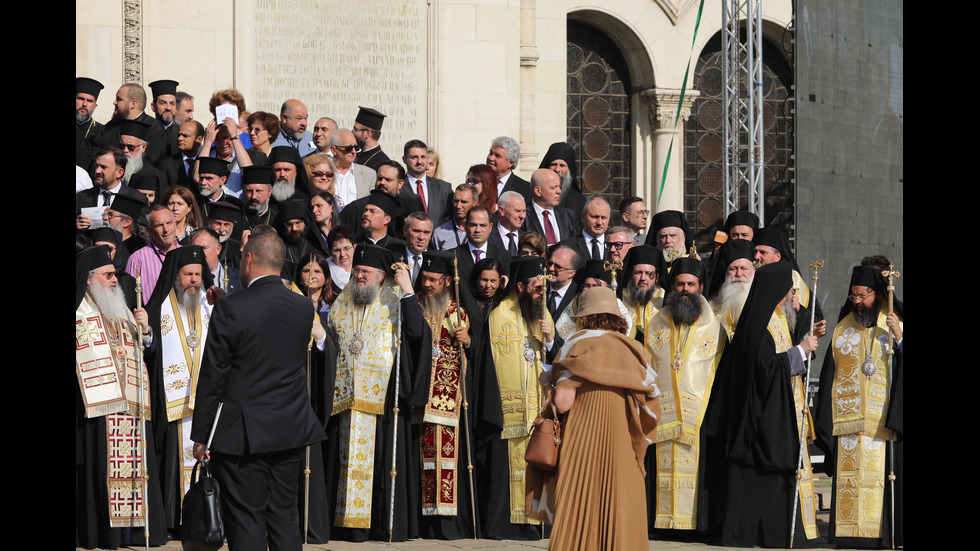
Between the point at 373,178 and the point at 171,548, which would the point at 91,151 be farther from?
the point at 171,548

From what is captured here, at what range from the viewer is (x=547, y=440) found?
7812mm

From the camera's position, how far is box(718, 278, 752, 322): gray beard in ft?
34.1

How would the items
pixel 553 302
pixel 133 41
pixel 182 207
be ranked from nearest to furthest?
pixel 182 207 → pixel 553 302 → pixel 133 41

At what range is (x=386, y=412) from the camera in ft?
33.1

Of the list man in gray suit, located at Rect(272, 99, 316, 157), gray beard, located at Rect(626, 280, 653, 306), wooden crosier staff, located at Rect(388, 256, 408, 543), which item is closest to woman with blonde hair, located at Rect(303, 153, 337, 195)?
man in gray suit, located at Rect(272, 99, 316, 157)

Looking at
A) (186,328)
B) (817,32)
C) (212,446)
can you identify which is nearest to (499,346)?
(186,328)

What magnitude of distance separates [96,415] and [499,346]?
289cm

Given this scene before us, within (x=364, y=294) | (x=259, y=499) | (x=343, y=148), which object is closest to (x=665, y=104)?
(x=343, y=148)

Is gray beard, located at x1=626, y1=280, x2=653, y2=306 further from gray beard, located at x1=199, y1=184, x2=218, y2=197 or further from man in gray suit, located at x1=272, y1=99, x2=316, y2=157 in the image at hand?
man in gray suit, located at x1=272, y1=99, x2=316, y2=157

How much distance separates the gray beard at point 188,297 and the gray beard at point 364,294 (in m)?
1.08

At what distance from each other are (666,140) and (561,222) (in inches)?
294

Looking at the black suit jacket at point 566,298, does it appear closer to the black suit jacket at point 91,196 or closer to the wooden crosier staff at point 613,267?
the wooden crosier staff at point 613,267

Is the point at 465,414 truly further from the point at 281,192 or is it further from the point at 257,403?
the point at 257,403

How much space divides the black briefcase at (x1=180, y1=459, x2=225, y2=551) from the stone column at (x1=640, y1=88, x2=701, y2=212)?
1271cm
